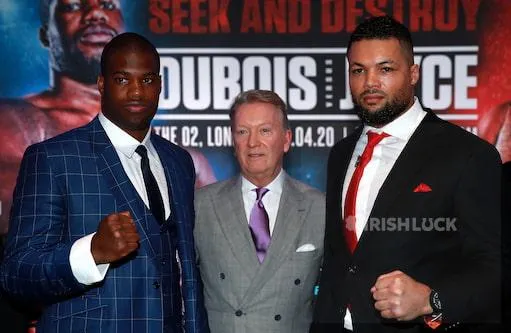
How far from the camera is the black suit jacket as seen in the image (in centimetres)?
182

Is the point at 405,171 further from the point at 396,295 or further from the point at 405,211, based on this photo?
the point at 396,295

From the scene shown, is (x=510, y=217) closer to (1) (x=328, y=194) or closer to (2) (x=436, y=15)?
(1) (x=328, y=194)

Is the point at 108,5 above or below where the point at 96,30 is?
above

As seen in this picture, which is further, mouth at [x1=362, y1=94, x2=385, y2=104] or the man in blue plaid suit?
mouth at [x1=362, y1=94, x2=385, y2=104]

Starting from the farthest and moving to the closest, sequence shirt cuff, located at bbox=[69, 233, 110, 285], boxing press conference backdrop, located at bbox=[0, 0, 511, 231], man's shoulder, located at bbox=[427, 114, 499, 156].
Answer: boxing press conference backdrop, located at bbox=[0, 0, 511, 231], man's shoulder, located at bbox=[427, 114, 499, 156], shirt cuff, located at bbox=[69, 233, 110, 285]

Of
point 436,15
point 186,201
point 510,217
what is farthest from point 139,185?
point 436,15

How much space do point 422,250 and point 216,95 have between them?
2.31 metres

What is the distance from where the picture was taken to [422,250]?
78.3 inches

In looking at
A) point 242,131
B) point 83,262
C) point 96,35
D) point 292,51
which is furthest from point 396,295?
point 96,35

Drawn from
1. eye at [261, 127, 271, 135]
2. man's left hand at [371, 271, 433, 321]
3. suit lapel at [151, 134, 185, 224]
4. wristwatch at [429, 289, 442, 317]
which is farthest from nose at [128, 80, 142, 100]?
wristwatch at [429, 289, 442, 317]

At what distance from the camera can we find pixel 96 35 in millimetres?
4020

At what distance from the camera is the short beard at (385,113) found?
2.09 meters

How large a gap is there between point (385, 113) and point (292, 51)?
2.00m
